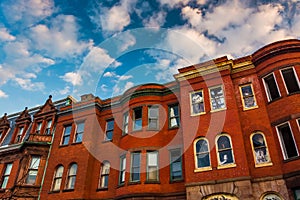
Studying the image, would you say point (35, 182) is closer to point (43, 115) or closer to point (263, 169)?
point (43, 115)

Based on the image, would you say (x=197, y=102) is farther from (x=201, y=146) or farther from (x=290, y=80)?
(x=290, y=80)

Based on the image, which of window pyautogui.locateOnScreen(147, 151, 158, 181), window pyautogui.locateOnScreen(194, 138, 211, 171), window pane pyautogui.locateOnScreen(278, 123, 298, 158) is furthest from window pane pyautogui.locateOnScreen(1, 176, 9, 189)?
window pane pyautogui.locateOnScreen(278, 123, 298, 158)

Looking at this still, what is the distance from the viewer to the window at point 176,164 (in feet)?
56.1

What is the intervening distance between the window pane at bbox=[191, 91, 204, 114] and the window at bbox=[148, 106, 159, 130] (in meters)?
3.00

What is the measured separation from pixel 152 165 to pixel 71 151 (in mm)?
7772

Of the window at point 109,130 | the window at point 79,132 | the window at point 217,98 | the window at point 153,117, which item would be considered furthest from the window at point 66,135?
the window at point 217,98

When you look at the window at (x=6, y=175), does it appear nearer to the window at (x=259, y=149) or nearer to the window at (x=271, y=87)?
the window at (x=259, y=149)

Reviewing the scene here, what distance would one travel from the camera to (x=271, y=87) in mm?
16797

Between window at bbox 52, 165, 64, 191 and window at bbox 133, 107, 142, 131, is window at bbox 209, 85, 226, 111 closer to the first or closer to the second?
window at bbox 133, 107, 142, 131

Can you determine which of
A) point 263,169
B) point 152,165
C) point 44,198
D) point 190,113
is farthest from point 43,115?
point 263,169

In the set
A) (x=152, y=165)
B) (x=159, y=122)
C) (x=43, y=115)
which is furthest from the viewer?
(x=43, y=115)

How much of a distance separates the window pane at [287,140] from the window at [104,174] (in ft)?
40.8

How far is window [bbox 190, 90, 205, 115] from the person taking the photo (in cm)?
1775

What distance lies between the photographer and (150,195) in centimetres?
1625
